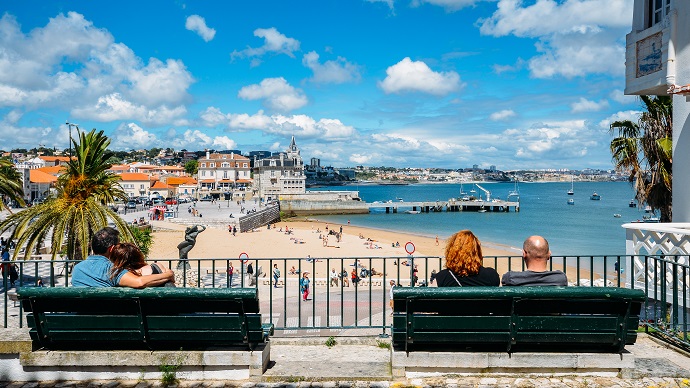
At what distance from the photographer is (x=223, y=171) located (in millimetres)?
126188

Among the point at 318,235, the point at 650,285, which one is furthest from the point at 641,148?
the point at 318,235

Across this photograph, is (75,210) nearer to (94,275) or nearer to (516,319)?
(94,275)

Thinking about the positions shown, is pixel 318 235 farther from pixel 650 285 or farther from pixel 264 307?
pixel 650 285

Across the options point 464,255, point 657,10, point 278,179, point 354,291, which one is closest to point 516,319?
point 464,255

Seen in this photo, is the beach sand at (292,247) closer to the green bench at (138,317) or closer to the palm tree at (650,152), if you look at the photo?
the palm tree at (650,152)

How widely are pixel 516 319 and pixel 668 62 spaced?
8.10 meters

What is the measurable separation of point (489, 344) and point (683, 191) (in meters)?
8.01

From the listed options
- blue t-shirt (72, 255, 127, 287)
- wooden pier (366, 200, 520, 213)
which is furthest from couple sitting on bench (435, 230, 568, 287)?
wooden pier (366, 200, 520, 213)

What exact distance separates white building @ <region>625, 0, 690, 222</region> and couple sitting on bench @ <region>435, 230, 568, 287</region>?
6705 mm

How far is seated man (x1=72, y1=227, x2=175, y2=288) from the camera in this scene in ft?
15.1

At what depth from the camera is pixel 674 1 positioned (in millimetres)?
9883

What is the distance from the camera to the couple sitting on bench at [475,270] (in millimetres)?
4645

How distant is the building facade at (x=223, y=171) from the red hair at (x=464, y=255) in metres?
119

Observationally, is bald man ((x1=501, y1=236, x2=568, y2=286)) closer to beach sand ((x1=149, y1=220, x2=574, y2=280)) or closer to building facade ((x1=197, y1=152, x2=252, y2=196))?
beach sand ((x1=149, y1=220, x2=574, y2=280))
